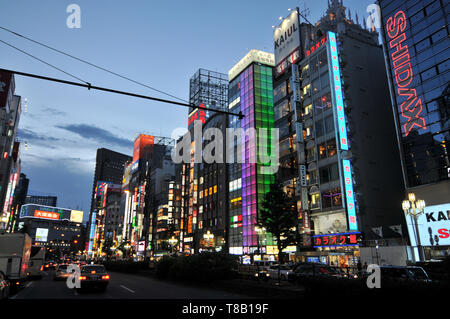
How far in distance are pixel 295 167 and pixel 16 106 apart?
80.4 meters

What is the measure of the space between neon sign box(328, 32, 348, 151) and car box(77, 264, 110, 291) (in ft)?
122

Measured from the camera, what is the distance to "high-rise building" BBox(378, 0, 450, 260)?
35.1 meters

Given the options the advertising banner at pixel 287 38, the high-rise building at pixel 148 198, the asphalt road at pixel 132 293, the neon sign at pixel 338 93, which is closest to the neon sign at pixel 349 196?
the neon sign at pixel 338 93

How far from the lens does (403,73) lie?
4050 cm

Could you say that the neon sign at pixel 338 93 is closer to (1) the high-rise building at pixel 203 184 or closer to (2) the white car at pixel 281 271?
(2) the white car at pixel 281 271

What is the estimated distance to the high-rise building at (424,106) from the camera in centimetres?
3509

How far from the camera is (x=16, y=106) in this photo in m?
93.9

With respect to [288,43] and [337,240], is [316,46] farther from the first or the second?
[337,240]

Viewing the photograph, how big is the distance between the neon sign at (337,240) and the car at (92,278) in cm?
3357

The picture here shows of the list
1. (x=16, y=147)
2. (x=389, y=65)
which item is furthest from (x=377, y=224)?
(x=16, y=147)

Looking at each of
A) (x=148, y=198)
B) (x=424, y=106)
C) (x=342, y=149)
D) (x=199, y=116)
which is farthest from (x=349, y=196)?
(x=148, y=198)

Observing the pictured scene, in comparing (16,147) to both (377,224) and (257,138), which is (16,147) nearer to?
(257,138)

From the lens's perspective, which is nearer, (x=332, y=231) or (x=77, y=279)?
(x=77, y=279)

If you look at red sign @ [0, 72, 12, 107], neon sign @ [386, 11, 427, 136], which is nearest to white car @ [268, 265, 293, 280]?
neon sign @ [386, 11, 427, 136]
